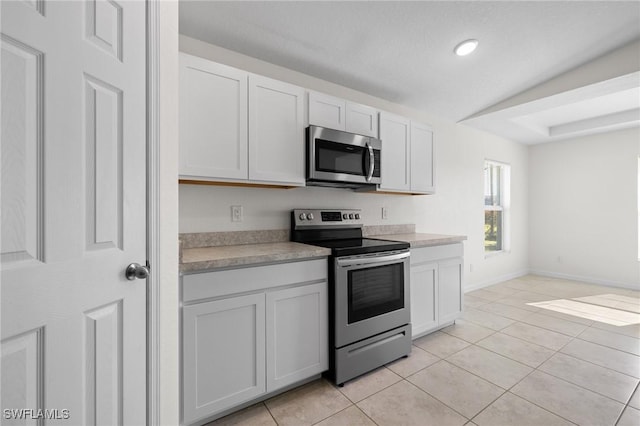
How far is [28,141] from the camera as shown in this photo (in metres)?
0.82

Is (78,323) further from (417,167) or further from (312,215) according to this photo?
(417,167)

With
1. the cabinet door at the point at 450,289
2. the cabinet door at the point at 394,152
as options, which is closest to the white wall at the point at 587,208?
the cabinet door at the point at 450,289

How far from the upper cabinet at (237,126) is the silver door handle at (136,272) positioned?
0.77 metres

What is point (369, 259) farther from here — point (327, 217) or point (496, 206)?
point (496, 206)

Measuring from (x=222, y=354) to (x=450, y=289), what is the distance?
220cm

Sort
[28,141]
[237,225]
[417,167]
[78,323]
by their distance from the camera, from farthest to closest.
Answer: [417,167]
[237,225]
[78,323]
[28,141]

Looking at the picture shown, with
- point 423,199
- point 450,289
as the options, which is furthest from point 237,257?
point 423,199

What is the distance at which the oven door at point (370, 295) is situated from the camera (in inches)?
A: 75.9

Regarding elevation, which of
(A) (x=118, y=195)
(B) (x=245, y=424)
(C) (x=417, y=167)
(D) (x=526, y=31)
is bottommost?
(B) (x=245, y=424)

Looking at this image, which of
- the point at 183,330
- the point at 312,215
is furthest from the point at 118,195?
the point at 312,215

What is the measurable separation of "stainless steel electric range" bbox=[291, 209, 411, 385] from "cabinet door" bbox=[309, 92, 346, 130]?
2.44 feet

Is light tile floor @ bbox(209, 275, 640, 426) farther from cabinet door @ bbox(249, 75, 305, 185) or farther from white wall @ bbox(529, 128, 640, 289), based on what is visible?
white wall @ bbox(529, 128, 640, 289)

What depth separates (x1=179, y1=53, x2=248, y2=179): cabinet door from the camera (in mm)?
1740

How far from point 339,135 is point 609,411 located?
245 centimetres
